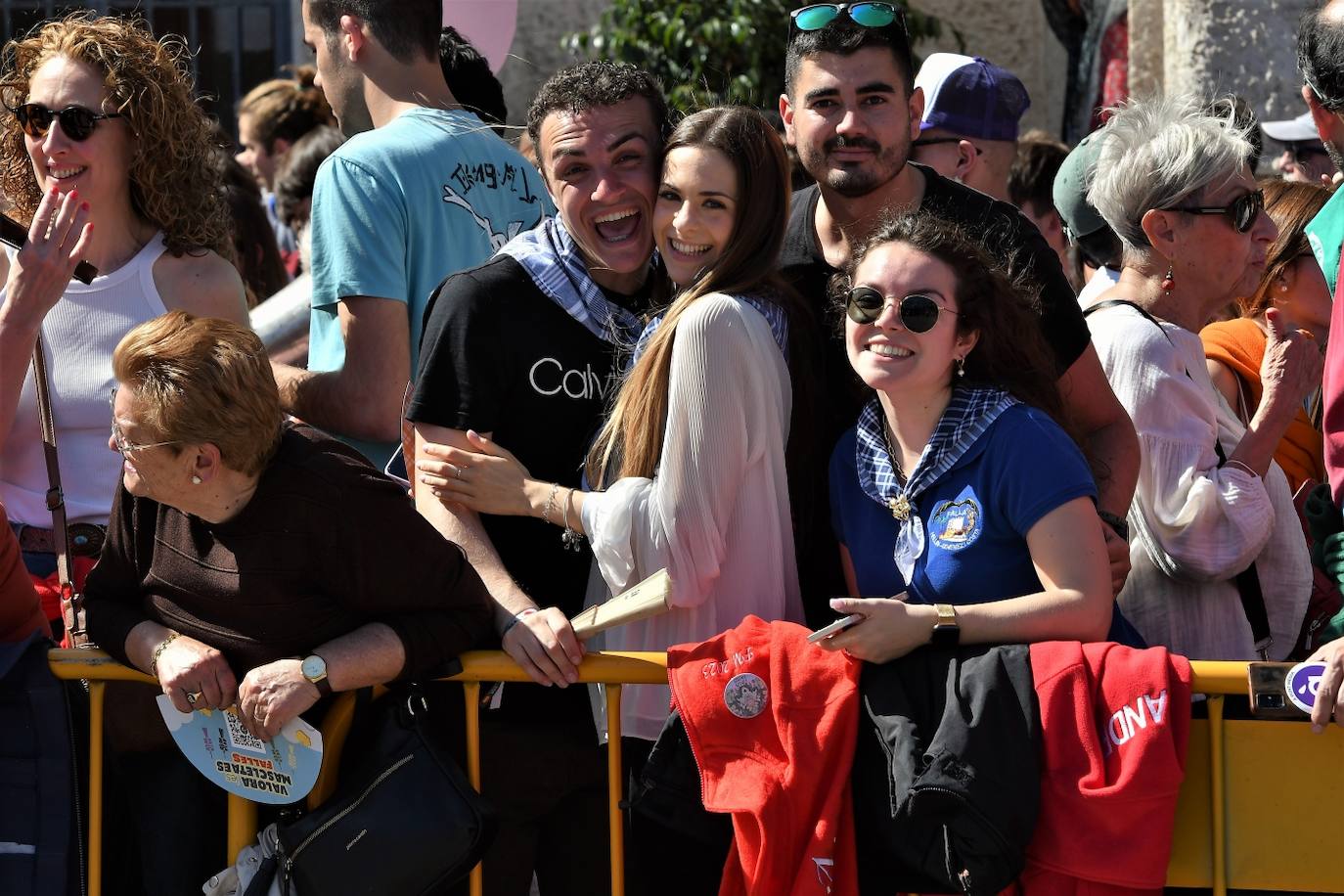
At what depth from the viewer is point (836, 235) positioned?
324 centimetres

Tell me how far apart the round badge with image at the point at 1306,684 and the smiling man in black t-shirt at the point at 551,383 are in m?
1.23

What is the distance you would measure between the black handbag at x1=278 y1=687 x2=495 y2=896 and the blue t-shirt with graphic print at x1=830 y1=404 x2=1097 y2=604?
0.82m

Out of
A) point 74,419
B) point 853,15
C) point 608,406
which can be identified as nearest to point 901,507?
point 608,406

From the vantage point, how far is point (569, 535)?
2959mm

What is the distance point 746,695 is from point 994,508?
511 mm

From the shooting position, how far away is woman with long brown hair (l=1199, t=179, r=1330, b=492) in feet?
12.2

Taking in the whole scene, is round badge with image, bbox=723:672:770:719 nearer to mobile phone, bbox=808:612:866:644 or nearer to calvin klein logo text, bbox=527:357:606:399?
mobile phone, bbox=808:612:866:644

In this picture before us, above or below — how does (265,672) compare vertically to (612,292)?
below

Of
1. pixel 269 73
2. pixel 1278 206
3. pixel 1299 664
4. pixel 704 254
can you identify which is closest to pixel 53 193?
pixel 704 254

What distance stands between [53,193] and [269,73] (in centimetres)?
714

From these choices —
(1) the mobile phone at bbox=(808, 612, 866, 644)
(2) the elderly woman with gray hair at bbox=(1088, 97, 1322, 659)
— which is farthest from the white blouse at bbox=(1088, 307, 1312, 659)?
(1) the mobile phone at bbox=(808, 612, 866, 644)

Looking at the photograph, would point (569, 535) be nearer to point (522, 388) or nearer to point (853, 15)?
point (522, 388)

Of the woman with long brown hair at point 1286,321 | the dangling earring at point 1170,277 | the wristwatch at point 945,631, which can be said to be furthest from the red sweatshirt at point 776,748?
the woman with long brown hair at point 1286,321

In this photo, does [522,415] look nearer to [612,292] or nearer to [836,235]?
[612,292]
